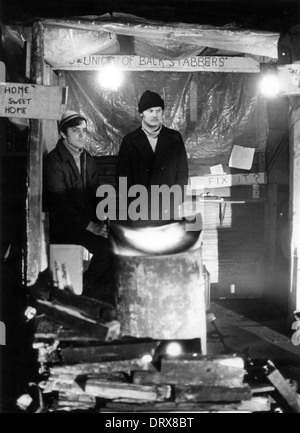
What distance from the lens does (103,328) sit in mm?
4418

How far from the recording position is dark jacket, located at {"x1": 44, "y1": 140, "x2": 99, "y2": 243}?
6.26 meters

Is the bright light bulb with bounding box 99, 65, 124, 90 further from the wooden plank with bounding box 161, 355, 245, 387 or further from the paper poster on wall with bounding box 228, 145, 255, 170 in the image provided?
the wooden plank with bounding box 161, 355, 245, 387

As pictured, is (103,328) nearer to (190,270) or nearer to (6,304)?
(190,270)

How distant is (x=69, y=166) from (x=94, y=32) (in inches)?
80.2

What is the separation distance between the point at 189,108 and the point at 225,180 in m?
1.56

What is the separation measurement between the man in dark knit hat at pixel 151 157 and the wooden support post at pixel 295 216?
1771mm

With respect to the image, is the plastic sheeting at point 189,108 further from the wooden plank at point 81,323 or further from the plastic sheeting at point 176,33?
Result: the wooden plank at point 81,323

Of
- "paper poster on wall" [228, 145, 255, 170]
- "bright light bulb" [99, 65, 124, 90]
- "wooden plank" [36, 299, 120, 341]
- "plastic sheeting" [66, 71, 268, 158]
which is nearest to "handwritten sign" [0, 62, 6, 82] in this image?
"plastic sheeting" [66, 71, 268, 158]

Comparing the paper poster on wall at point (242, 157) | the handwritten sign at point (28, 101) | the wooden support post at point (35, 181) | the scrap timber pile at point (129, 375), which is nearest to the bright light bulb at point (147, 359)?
the scrap timber pile at point (129, 375)

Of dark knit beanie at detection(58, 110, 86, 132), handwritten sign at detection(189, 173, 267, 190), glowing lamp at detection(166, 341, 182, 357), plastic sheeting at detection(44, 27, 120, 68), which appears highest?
plastic sheeting at detection(44, 27, 120, 68)

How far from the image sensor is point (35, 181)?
6.02 m

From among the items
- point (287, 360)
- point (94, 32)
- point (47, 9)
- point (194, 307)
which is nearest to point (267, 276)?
point (287, 360)

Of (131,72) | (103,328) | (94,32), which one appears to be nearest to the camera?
(103,328)

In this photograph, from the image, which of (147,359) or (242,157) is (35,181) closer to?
(147,359)
